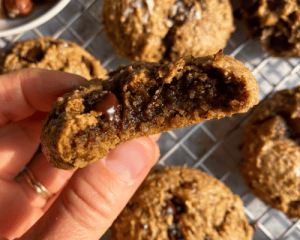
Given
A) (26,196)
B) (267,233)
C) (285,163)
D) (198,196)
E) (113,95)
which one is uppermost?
(113,95)

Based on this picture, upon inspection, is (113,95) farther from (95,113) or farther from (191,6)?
(191,6)

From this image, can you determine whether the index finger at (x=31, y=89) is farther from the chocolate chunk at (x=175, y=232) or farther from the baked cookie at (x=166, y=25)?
the chocolate chunk at (x=175, y=232)

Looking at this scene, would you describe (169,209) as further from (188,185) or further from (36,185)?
(36,185)

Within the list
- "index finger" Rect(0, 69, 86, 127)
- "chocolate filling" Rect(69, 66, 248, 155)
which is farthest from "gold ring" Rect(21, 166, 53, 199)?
"chocolate filling" Rect(69, 66, 248, 155)

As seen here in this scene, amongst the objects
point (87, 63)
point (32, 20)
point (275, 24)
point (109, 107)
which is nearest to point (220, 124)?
point (275, 24)

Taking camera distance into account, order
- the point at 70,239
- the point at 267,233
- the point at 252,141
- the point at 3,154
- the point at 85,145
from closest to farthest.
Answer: the point at 85,145 → the point at 70,239 → the point at 3,154 → the point at 252,141 → the point at 267,233

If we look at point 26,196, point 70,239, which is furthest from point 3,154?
point 70,239
